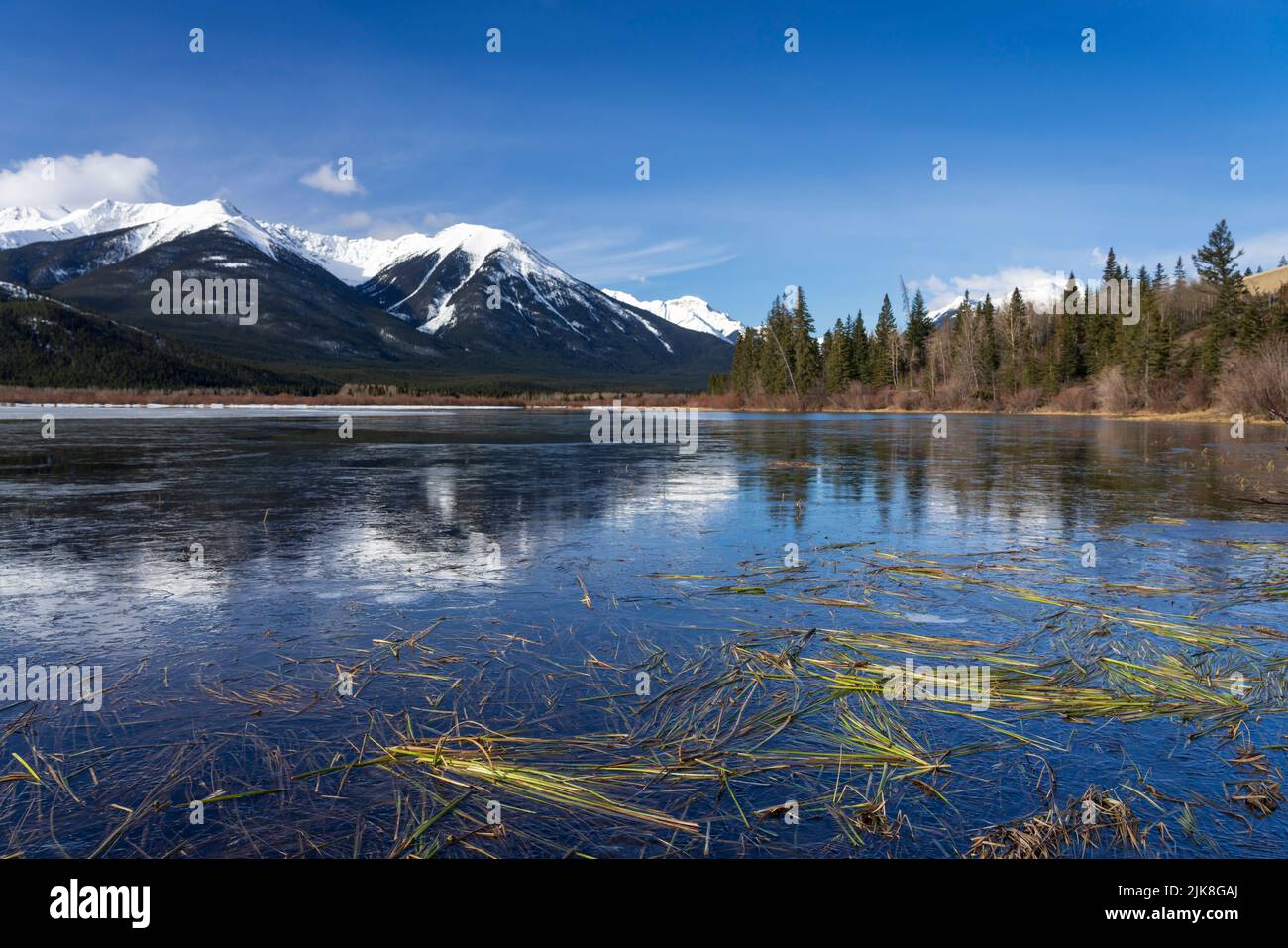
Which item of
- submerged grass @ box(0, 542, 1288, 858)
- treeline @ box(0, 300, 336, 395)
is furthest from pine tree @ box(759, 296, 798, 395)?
treeline @ box(0, 300, 336, 395)

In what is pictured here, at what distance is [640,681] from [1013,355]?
10945 centimetres

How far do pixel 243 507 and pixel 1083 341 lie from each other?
11062 cm

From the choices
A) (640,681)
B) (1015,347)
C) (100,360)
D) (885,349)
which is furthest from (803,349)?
(100,360)

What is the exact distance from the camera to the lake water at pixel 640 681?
4445mm

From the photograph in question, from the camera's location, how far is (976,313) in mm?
111812

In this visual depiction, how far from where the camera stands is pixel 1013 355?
10338cm

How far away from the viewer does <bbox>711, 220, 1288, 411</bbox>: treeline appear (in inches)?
3029

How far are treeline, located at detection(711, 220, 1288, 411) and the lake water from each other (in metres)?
74.1

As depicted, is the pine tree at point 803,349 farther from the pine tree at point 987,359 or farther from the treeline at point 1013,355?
the pine tree at point 987,359

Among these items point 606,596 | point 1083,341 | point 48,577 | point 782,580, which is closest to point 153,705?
point 606,596

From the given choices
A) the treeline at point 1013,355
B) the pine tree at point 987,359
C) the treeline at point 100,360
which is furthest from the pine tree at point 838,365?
the treeline at point 100,360

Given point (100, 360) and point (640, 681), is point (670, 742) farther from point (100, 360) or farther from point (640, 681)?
point (100, 360)
